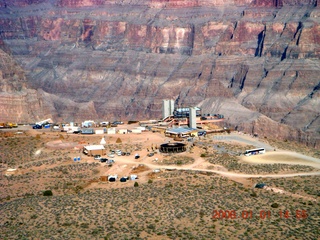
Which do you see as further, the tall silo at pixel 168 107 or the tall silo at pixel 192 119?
the tall silo at pixel 168 107

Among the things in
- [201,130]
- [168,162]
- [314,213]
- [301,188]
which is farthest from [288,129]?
[314,213]

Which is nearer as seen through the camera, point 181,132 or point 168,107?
point 181,132

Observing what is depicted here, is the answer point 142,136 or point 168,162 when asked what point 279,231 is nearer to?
point 168,162

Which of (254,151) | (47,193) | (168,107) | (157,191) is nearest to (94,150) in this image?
(47,193)

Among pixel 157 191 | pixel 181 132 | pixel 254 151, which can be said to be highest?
pixel 157 191

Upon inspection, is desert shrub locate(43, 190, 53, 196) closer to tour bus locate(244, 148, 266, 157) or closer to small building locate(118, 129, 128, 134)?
tour bus locate(244, 148, 266, 157)

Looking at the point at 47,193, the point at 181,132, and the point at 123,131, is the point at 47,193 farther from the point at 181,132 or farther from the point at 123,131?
the point at 123,131

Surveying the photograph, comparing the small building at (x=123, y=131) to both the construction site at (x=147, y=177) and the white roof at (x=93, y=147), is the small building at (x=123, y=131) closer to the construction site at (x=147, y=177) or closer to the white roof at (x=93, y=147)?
the construction site at (x=147, y=177)

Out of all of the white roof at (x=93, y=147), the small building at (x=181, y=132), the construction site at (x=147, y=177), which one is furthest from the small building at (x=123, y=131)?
the white roof at (x=93, y=147)

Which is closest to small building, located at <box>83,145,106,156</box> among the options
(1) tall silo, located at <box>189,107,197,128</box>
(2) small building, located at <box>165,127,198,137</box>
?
(2) small building, located at <box>165,127,198,137</box>
